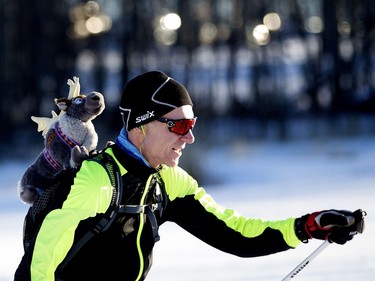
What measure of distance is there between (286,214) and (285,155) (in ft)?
19.9

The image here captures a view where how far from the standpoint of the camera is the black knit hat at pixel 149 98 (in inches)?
157

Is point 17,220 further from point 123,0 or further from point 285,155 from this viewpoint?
point 123,0

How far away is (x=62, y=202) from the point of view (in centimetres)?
371

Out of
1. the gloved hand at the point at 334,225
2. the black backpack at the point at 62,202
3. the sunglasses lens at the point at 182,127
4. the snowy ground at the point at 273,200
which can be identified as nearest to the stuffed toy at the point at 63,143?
the black backpack at the point at 62,202

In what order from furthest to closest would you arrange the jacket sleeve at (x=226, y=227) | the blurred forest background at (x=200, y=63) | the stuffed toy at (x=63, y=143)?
1. the blurred forest background at (x=200, y=63)
2. the jacket sleeve at (x=226, y=227)
3. the stuffed toy at (x=63, y=143)

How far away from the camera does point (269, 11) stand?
2038 cm

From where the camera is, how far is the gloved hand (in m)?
4.11

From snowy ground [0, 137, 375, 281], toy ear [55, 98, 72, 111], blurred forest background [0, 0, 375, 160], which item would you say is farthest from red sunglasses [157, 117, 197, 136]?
blurred forest background [0, 0, 375, 160]

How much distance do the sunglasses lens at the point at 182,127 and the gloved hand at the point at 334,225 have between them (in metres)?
0.61

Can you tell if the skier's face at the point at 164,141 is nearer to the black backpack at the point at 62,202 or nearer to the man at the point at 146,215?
the man at the point at 146,215

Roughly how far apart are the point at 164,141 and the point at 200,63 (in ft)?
55.7

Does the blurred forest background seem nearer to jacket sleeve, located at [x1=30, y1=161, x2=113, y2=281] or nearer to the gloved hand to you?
the gloved hand

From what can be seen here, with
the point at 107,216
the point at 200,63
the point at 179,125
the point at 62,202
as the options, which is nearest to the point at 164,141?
the point at 179,125

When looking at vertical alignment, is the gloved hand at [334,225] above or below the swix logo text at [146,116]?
below
